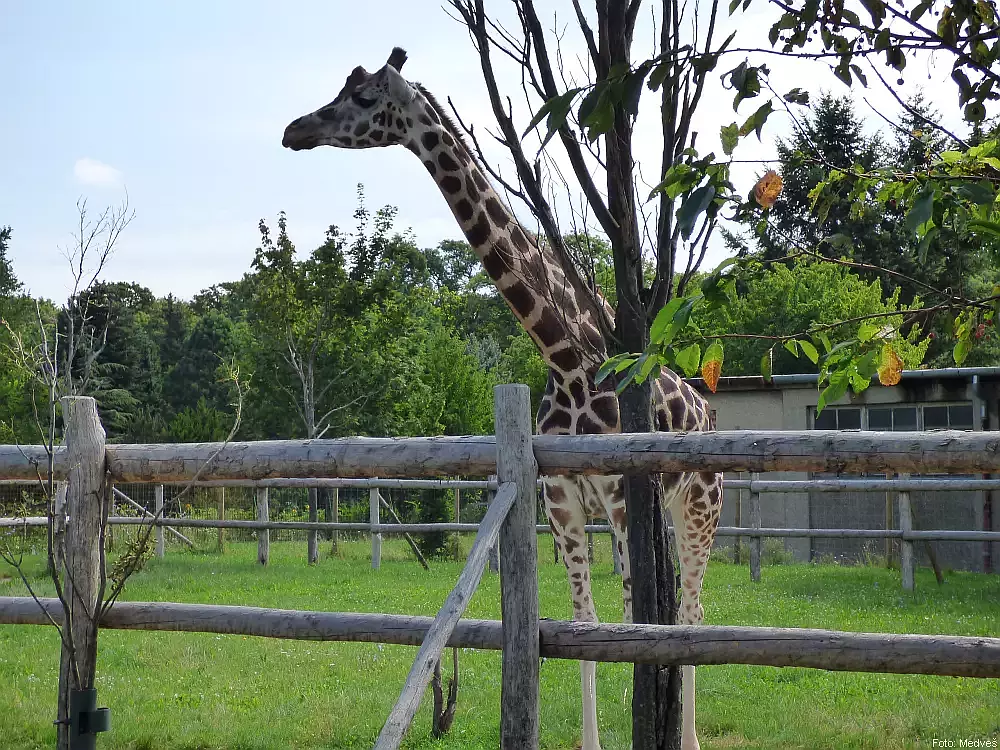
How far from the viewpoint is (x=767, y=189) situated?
2430mm

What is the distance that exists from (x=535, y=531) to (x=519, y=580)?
0.66 ft

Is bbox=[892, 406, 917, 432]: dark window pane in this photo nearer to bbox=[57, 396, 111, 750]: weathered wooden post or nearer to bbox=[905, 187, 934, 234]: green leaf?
bbox=[57, 396, 111, 750]: weathered wooden post

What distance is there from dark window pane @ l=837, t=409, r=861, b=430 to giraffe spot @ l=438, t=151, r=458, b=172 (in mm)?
12160

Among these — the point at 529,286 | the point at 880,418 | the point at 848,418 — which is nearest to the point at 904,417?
the point at 880,418

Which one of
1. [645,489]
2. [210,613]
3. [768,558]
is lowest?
[768,558]

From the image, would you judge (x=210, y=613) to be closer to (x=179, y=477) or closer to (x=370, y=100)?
(x=179, y=477)

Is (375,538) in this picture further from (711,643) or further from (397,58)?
(711,643)

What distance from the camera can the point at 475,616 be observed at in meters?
8.27

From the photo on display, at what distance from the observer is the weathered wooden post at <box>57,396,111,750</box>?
11.7ft

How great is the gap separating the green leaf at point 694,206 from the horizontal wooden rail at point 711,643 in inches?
59.7

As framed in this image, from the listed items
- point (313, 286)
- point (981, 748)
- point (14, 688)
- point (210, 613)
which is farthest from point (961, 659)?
point (313, 286)

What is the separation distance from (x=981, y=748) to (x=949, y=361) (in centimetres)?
2156

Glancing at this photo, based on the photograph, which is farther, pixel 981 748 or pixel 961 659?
pixel 981 748

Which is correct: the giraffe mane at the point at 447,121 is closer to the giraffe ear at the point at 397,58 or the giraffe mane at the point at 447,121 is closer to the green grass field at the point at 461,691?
the giraffe ear at the point at 397,58
